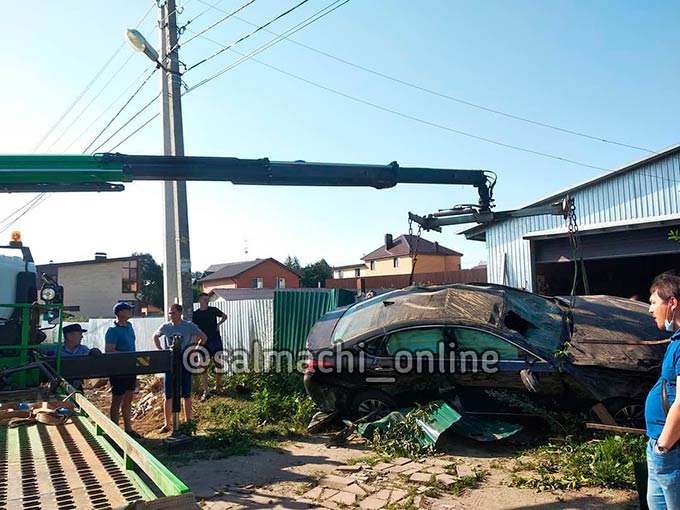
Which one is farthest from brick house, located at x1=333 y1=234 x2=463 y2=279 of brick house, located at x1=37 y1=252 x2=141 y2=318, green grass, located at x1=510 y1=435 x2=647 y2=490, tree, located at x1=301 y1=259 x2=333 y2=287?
green grass, located at x1=510 y1=435 x2=647 y2=490

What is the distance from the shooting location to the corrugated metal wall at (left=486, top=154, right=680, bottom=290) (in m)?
11.7

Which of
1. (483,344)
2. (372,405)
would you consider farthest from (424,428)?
(483,344)

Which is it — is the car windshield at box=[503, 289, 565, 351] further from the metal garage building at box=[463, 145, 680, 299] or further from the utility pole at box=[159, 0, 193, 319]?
the metal garage building at box=[463, 145, 680, 299]

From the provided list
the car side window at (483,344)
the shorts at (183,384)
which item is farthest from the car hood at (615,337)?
the shorts at (183,384)

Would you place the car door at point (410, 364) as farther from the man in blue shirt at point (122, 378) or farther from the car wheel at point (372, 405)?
the man in blue shirt at point (122, 378)

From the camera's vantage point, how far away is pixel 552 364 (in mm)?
6270

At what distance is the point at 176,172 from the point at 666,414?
21.6ft

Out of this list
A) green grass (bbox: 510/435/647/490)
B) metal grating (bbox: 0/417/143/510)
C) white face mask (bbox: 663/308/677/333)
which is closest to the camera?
metal grating (bbox: 0/417/143/510)

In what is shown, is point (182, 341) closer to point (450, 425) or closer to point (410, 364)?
point (410, 364)

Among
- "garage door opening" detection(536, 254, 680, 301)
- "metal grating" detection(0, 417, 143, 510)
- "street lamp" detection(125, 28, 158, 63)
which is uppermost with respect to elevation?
"street lamp" detection(125, 28, 158, 63)

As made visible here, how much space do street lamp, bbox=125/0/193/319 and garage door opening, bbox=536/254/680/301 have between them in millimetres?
10006

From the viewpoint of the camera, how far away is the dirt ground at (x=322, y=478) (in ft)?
16.0

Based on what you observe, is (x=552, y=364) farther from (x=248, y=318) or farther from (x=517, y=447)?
(x=248, y=318)

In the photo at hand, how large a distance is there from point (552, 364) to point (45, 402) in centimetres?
508
